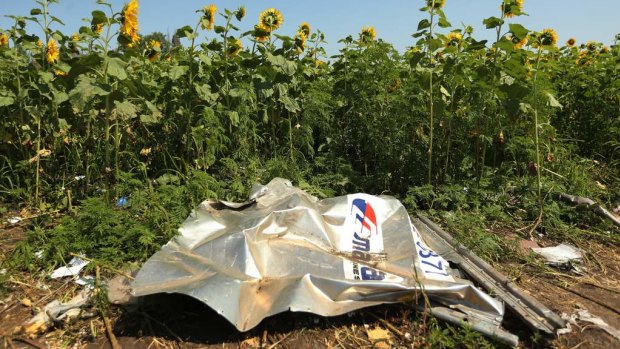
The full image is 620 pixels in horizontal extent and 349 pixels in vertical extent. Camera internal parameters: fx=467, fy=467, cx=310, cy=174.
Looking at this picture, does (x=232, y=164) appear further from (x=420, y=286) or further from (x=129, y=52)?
(x=420, y=286)

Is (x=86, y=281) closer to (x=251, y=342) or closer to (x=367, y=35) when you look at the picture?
(x=251, y=342)

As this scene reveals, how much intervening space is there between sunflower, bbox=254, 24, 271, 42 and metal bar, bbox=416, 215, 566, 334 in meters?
1.98

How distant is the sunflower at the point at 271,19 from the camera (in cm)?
405

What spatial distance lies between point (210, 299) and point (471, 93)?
8.84 feet

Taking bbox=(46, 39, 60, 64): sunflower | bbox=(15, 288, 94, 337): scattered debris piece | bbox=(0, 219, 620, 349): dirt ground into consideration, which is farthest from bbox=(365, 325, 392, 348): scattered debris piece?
bbox=(46, 39, 60, 64): sunflower

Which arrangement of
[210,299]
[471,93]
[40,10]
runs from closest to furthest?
[210,299] < [40,10] < [471,93]

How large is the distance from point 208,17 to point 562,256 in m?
3.11

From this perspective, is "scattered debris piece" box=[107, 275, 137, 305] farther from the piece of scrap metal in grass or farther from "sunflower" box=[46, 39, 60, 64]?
"sunflower" box=[46, 39, 60, 64]

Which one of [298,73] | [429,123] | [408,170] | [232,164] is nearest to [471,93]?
[429,123]

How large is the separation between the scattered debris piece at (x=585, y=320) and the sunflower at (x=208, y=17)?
10.2 ft

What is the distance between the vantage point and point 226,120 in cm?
404

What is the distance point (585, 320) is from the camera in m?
2.30

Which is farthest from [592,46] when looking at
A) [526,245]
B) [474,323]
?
[474,323]

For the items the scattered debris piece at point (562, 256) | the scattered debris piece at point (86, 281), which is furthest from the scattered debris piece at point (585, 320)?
the scattered debris piece at point (86, 281)
